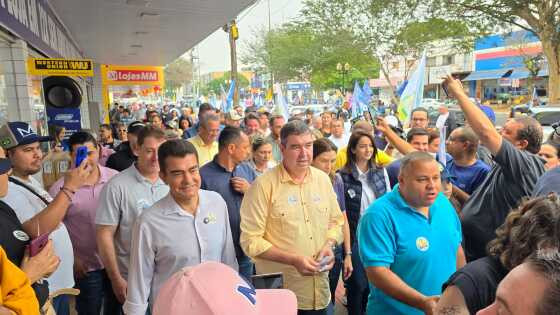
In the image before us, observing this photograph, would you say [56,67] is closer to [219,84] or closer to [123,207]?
[123,207]

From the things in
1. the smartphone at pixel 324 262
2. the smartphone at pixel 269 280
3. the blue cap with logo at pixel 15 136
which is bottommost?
the smartphone at pixel 324 262

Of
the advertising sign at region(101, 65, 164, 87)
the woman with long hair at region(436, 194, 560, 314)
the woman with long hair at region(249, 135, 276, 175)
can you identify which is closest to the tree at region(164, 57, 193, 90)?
the advertising sign at region(101, 65, 164, 87)

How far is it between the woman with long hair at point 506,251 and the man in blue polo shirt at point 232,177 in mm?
2061

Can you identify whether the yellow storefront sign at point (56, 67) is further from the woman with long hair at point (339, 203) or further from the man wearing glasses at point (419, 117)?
the man wearing glasses at point (419, 117)

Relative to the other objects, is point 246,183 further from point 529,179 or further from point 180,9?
point 180,9

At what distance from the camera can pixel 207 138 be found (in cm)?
494

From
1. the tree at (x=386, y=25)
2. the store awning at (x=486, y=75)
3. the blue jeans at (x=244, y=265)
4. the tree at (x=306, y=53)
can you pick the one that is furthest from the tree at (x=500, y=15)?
the store awning at (x=486, y=75)

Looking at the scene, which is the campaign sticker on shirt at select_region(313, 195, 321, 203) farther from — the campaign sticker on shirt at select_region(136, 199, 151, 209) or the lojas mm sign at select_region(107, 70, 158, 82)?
the lojas mm sign at select_region(107, 70, 158, 82)

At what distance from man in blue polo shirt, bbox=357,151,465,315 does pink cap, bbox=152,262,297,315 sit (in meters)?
1.11

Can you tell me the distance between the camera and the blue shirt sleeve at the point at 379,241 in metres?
2.17

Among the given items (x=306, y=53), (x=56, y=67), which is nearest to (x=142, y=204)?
(x=56, y=67)

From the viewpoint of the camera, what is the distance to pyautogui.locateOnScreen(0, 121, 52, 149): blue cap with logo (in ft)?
9.14

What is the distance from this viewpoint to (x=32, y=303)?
5.55 feet

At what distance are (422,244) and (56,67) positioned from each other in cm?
591
